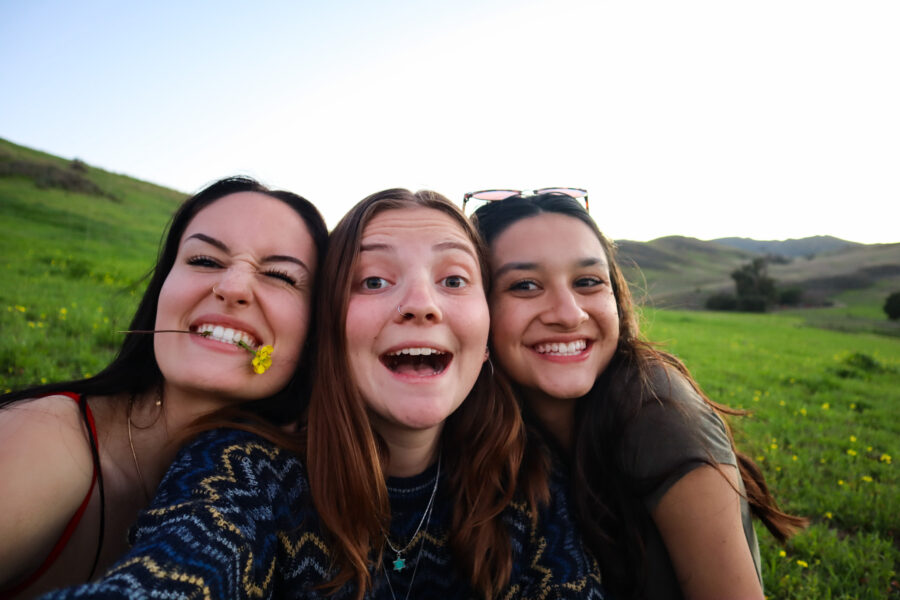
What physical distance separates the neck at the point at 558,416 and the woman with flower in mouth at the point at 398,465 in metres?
0.34

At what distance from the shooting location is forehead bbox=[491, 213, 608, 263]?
227cm

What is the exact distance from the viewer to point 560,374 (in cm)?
219

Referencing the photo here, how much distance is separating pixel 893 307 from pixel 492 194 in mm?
33358

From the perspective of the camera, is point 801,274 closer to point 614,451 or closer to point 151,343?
point 614,451

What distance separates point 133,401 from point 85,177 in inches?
1217

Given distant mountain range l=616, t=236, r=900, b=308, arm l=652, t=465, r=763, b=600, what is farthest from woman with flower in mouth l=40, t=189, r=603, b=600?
distant mountain range l=616, t=236, r=900, b=308

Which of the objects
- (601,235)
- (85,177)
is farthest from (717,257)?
(601,235)

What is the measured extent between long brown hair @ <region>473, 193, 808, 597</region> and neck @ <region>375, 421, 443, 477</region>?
0.68 metres

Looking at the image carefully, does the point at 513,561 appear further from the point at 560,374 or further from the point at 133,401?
the point at 133,401

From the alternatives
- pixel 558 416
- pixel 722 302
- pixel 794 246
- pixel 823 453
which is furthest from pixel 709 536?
pixel 794 246

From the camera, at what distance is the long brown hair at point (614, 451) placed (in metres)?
2.08

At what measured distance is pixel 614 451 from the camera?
6.90 feet

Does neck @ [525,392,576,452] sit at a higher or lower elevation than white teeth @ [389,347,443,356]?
lower

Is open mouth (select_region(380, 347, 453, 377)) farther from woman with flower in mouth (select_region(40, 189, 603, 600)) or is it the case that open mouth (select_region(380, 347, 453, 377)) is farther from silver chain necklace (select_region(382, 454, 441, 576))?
silver chain necklace (select_region(382, 454, 441, 576))
